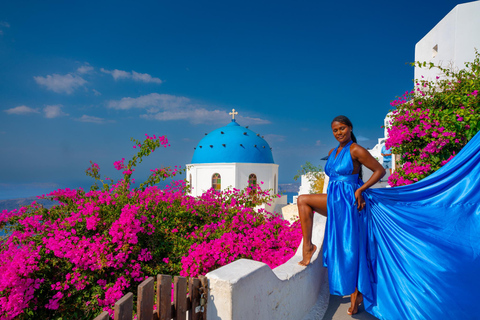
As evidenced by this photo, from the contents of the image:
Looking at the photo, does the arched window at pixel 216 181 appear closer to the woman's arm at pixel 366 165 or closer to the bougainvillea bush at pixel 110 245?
the bougainvillea bush at pixel 110 245

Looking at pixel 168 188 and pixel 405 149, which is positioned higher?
pixel 405 149

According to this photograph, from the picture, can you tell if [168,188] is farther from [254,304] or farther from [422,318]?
[422,318]

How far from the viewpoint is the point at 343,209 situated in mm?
2932

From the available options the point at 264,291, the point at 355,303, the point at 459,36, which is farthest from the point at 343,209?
the point at 459,36

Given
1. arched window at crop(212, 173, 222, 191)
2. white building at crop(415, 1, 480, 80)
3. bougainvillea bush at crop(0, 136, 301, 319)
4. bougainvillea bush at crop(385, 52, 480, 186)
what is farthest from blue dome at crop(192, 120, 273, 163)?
bougainvillea bush at crop(0, 136, 301, 319)

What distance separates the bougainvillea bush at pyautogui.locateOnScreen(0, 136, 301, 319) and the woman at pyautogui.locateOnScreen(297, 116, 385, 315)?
45.5 inches

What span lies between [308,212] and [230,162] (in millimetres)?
17413

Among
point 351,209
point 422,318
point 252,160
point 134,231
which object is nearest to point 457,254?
point 422,318

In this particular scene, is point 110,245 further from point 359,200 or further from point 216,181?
point 216,181

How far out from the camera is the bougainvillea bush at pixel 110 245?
11.1 ft

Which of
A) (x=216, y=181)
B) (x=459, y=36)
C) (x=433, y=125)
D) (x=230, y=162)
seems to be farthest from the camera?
(x=216, y=181)

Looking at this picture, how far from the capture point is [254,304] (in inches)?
85.6

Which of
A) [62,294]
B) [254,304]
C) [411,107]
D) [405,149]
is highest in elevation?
[411,107]

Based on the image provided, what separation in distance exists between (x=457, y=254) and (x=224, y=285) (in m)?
2.18
